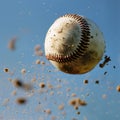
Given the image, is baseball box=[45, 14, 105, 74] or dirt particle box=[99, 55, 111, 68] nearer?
baseball box=[45, 14, 105, 74]

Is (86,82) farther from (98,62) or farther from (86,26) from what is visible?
(86,26)

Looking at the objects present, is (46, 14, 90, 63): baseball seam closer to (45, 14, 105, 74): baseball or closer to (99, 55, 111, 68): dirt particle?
(45, 14, 105, 74): baseball

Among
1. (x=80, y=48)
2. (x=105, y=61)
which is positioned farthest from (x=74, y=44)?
(x=105, y=61)

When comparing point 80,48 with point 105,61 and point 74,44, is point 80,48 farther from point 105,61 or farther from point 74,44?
point 105,61

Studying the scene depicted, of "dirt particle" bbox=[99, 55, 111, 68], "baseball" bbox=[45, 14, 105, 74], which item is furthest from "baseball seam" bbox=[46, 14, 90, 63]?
"dirt particle" bbox=[99, 55, 111, 68]

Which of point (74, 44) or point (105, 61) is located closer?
point (74, 44)

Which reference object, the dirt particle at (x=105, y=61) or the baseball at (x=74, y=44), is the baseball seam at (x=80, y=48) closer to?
the baseball at (x=74, y=44)

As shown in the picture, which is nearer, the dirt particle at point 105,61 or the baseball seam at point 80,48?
the baseball seam at point 80,48

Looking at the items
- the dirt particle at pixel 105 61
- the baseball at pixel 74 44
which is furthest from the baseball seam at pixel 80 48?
the dirt particle at pixel 105 61

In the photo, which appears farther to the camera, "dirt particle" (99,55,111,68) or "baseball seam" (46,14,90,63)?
"dirt particle" (99,55,111,68)
